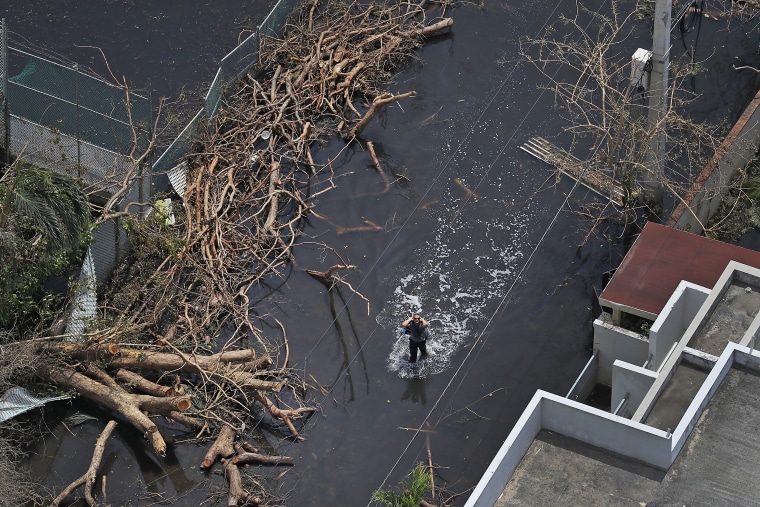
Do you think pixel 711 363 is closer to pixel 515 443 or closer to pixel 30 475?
pixel 515 443

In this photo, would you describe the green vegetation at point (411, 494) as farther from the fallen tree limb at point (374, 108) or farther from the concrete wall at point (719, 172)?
the fallen tree limb at point (374, 108)

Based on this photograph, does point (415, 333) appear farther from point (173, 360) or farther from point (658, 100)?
point (658, 100)

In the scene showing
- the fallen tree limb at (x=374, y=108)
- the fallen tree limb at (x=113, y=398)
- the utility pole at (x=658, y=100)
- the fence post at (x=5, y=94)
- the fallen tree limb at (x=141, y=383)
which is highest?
the utility pole at (x=658, y=100)

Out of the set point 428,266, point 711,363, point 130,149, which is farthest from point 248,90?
point 711,363

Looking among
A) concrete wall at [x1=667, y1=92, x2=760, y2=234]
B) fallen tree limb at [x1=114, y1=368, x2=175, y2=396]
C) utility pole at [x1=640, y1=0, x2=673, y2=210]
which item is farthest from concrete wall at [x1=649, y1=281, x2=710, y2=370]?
fallen tree limb at [x1=114, y1=368, x2=175, y2=396]

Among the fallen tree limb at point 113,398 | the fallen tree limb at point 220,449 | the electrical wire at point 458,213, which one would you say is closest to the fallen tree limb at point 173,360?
the fallen tree limb at point 113,398
